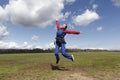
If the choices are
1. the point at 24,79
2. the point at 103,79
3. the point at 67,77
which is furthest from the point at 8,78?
the point at 103,79

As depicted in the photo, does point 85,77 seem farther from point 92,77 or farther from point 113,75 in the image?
point 113,75

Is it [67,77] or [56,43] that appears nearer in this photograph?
[67,77]

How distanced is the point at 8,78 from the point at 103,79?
5.08 metres

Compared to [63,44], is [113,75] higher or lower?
lower

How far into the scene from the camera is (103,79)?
42.3 feet

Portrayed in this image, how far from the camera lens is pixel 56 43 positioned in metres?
16.5

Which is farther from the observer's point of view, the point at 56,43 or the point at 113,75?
the point at 56,43

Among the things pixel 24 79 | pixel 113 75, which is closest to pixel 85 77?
pixel 113 75

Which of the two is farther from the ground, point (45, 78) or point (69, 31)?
Answer: point (69, 31)

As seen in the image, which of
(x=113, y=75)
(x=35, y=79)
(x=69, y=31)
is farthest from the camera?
(x=69, y=31)

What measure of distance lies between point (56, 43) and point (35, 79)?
4350mm

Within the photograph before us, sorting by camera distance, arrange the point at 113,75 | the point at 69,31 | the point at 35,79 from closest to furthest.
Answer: the point at 35,79 < the point at 113,75 < the point at 69,31

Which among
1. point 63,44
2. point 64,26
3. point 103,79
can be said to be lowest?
point 103,79

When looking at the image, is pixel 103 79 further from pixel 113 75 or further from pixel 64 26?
pixel 64 26
